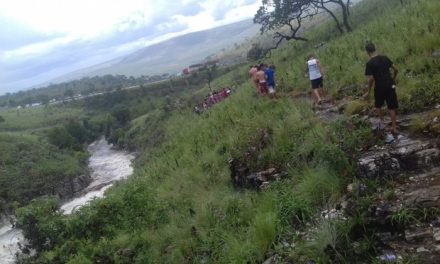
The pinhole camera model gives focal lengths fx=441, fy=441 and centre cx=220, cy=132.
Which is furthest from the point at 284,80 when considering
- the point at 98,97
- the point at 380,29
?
the point at 98,97

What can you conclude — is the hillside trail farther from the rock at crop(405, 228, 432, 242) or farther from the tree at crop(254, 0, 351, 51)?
the tree at crop(254, 0, 351, 51)

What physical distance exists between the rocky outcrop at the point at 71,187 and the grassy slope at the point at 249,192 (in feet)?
155

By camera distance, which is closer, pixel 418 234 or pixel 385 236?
pixel 418 234

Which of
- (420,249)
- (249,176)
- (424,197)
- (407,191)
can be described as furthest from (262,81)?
(420,249)

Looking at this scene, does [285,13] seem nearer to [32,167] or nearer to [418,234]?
[418,234]

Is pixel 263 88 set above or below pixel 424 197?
above

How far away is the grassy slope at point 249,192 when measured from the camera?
883 centimetres

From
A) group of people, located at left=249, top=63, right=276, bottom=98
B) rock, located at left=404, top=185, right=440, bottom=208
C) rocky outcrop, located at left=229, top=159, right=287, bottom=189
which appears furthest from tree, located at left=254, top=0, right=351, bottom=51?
rock, located at left=404, top=185, right=440, bottom=208

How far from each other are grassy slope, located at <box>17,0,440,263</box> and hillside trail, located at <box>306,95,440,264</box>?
0.44 m

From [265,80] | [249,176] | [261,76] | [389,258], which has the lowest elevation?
[249,176]

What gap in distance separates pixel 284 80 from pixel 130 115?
85.2 m

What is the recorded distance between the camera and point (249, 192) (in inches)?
459

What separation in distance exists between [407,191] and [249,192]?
196 inches

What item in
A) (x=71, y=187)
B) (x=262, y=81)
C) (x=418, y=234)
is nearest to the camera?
(x=418, y=234)
